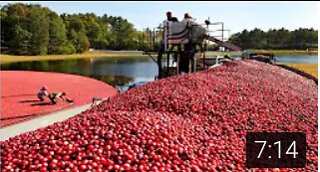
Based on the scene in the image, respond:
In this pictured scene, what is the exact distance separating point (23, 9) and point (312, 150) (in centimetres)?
441

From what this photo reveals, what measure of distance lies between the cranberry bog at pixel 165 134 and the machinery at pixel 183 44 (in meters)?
9.57

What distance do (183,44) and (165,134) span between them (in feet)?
45.5

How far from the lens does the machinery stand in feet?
55.0

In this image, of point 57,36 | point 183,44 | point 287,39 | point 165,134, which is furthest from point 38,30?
point 183,44

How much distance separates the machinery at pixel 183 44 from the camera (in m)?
16.8

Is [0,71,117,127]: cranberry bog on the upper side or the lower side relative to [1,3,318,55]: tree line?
lower

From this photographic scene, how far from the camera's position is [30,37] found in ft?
17.4

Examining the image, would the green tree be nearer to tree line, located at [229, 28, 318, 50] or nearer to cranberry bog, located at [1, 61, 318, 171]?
cranberry bog, located at [1, 61, 318, 171]

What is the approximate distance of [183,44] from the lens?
58.5 ft

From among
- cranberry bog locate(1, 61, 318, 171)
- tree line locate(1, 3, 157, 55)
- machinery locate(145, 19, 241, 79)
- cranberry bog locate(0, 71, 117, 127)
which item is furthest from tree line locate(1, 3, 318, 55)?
machinery locate(145, 19, 241, 79)

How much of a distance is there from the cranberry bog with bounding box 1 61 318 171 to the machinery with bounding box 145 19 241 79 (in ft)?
31.4

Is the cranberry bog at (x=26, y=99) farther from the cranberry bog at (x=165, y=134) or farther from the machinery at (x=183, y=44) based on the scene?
the cranberry bog at (x=165, y=134)

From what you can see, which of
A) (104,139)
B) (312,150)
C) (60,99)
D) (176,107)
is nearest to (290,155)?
(312,150)

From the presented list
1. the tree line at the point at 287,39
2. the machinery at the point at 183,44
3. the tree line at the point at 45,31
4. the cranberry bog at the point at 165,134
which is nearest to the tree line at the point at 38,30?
the tree line at the point at 45,31
